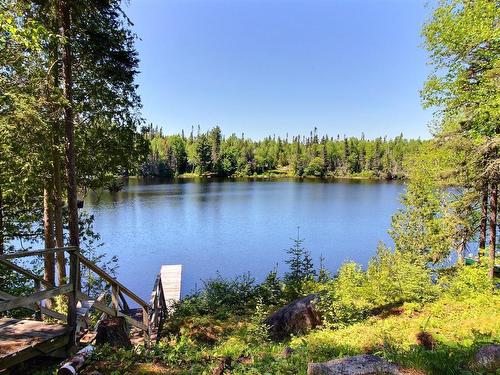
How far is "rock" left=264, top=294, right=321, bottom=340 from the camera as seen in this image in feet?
29.0

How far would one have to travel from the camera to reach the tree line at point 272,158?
119125 mm

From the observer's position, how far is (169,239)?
32281 mm

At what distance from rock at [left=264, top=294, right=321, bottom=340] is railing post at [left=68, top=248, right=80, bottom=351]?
16.2 ft

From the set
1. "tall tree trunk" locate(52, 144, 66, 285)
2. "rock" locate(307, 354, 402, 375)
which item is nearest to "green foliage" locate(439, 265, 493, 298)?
"rock" locate(307, 354, 402, 375)

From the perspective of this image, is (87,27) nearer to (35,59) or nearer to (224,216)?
(35,59)

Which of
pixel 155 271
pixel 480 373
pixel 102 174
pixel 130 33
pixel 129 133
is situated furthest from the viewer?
pixel 155 271

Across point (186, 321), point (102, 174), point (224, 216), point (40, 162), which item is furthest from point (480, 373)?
point (224, 216)

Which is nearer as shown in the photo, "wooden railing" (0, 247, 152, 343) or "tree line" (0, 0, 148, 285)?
"wooden railing" (0, 247, 152, 343)

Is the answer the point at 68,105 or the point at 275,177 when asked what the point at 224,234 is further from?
the point at 275,177

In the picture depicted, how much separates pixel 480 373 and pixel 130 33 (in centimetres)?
1160

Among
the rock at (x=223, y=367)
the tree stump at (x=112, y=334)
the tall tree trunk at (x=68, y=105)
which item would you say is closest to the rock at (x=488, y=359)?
the rock at (x=223, y=367)

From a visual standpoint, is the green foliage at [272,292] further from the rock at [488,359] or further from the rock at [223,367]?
the rock at [488,359]

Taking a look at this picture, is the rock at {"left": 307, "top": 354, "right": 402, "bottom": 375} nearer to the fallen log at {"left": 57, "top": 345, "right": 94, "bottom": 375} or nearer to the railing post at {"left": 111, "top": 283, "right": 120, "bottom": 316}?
the fallen log at {"left": 57, "top": 345, "right": 94, "bottom": 375}

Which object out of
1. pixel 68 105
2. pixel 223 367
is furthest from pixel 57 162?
pixel 223 367
